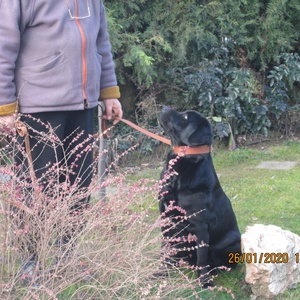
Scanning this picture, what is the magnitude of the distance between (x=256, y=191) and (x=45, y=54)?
3.09 metres

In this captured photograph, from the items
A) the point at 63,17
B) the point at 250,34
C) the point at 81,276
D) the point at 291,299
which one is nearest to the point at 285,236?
the point at 291,299

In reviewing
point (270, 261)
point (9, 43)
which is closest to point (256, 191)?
point (270, 261)

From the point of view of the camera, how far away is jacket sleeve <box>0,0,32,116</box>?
268cm

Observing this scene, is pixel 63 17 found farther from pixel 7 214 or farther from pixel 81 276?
pixel 81 276

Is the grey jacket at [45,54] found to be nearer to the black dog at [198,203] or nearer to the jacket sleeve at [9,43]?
the jacket sleeve at [9,43]

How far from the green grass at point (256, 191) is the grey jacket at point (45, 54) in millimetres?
1470

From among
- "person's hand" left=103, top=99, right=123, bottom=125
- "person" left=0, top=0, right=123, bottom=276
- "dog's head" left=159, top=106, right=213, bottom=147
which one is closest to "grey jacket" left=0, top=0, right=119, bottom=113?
"person" left=0, top=0, right=123, bottom=276

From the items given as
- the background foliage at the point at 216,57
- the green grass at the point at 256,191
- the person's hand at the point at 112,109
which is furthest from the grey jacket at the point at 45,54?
the background foliage at the point at 216,57

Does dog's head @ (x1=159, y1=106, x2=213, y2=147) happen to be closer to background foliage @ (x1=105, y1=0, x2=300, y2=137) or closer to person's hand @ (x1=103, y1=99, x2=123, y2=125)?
person's hand @ (x1=103, y1=99, x2=123, y2=125)

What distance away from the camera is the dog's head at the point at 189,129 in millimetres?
3387

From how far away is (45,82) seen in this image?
281 cm

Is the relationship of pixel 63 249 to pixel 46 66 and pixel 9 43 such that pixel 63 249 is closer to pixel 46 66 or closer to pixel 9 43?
pixel 46 66

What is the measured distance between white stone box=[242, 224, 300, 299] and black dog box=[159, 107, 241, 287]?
227 millimetres

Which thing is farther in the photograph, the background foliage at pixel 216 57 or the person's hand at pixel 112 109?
the background foliage at pixel 216 57
